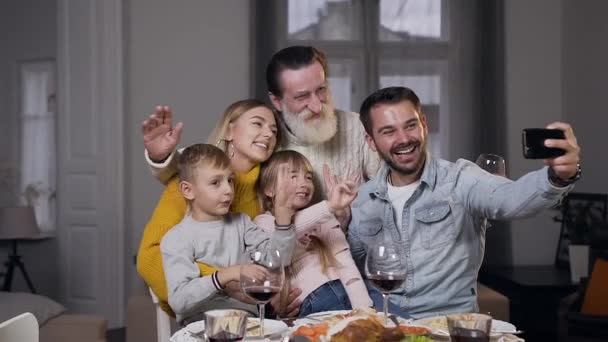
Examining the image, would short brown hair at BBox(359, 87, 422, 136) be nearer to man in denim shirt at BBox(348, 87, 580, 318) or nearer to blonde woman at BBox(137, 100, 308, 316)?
man in denim shirt at BBox(348, 87, 580, 318)

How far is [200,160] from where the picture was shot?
2.73 m

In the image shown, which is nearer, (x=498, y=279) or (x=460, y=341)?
(x=460, y=341)

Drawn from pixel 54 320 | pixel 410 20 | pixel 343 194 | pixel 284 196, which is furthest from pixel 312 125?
pixel 410 20

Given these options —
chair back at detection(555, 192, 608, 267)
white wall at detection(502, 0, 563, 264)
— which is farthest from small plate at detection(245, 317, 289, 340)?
white wall at detection(502, 0, 563, 264)

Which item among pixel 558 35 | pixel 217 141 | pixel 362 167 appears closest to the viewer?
pixel 217 141

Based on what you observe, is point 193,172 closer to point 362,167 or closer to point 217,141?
point 217,141

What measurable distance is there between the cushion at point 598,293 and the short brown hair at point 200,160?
2686 mm

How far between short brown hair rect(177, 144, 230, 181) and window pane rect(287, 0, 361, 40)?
4181 millimetres

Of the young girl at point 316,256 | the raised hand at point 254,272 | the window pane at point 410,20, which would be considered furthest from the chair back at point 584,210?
the raised hand at point 254,272

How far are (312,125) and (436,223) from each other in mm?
579

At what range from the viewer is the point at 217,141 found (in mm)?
2982

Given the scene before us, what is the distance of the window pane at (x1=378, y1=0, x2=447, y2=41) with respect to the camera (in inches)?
271

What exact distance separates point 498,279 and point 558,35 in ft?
7.11

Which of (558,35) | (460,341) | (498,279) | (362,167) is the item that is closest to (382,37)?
(558,35)
